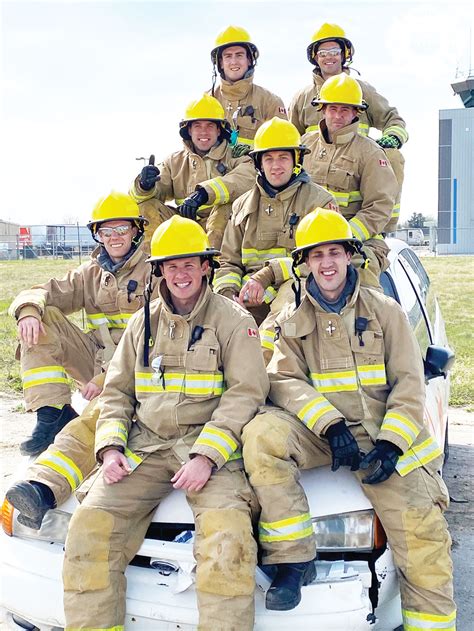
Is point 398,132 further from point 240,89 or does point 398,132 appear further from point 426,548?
point 426,548

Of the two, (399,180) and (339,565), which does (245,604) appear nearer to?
(339,565)

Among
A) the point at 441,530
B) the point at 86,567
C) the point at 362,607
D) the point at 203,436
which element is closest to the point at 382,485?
the point at 441,530

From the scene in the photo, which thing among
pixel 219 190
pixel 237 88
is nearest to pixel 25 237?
pixel 237 88

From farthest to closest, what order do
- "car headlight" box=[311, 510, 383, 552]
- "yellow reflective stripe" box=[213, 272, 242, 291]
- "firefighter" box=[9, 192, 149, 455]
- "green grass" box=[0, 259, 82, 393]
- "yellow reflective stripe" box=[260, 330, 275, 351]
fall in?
"green grass" box=[0, 259, 82, 393], "yellow reflective stripe" box=[213, 272, 242, 291], "firefighter" box=[9, 192, 149, 455], "yellow reflective stripe" box=[260, 330, 275, 351], "car headlight" box=[311, 510, 383, 552]

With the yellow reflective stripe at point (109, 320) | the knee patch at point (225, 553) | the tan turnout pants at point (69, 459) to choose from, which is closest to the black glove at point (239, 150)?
the yellow reflective stripe at point (109, 320)

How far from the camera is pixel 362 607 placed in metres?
2.91

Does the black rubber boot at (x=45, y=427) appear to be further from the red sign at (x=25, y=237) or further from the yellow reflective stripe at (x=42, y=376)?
the red sign at (x=25, y=237)

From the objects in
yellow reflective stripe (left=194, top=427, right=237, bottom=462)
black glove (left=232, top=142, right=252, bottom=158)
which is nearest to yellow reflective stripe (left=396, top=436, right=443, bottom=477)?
yellow reflective stripe (left=194, top=427, right=237, bottom=462)

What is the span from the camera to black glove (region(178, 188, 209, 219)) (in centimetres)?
525

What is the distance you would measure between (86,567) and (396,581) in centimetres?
130

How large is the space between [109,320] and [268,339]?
126 centimetres

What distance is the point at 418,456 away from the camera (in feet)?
11.2

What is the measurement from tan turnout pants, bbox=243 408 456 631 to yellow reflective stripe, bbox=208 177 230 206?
96.2 inches

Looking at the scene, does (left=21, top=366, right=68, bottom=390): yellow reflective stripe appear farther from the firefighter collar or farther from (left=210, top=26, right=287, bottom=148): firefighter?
the firefighter collar
